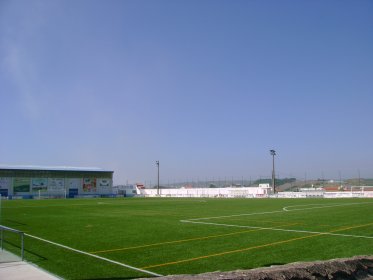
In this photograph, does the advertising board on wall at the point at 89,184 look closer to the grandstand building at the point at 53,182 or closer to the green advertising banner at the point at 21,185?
the grandstand building at the point at 53,182

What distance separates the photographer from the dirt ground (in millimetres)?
5934

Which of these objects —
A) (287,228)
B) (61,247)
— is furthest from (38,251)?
(287,228)

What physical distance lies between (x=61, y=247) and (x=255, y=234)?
750 centimetres

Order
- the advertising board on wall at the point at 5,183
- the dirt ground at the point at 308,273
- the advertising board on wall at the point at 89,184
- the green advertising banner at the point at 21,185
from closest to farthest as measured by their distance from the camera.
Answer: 1. the dirt ground at the point at 308,273
2. the advertising board on wall at the point at 5,183
3. the green advertising banner at the point at 21,185
4. the advertising board on wall at the point at 89,184

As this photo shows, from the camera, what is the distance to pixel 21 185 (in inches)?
3425

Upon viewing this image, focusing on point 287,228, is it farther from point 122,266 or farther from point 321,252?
point 122,266

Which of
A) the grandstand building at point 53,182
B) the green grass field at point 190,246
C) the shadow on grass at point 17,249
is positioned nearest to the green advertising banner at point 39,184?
the grandstand building at point 53,182

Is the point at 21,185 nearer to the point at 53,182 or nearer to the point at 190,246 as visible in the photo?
the point at 53,182

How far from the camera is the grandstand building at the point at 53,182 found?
85.2 metres

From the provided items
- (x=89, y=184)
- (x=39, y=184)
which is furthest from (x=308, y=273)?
(x=89, y=184)

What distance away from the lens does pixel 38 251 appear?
1352cm

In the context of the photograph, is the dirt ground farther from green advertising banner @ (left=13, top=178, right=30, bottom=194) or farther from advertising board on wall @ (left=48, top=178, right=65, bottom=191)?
advertising board on wall @ (left=48, top=178, right=65, bottom=191)

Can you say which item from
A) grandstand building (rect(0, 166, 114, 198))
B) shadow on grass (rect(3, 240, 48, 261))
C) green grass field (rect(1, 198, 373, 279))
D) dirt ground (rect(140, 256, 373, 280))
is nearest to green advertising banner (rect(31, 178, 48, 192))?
grandstand building (rect(0, 166, 114, 198))

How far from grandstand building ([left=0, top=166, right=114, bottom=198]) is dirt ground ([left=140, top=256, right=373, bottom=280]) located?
84552 mm
